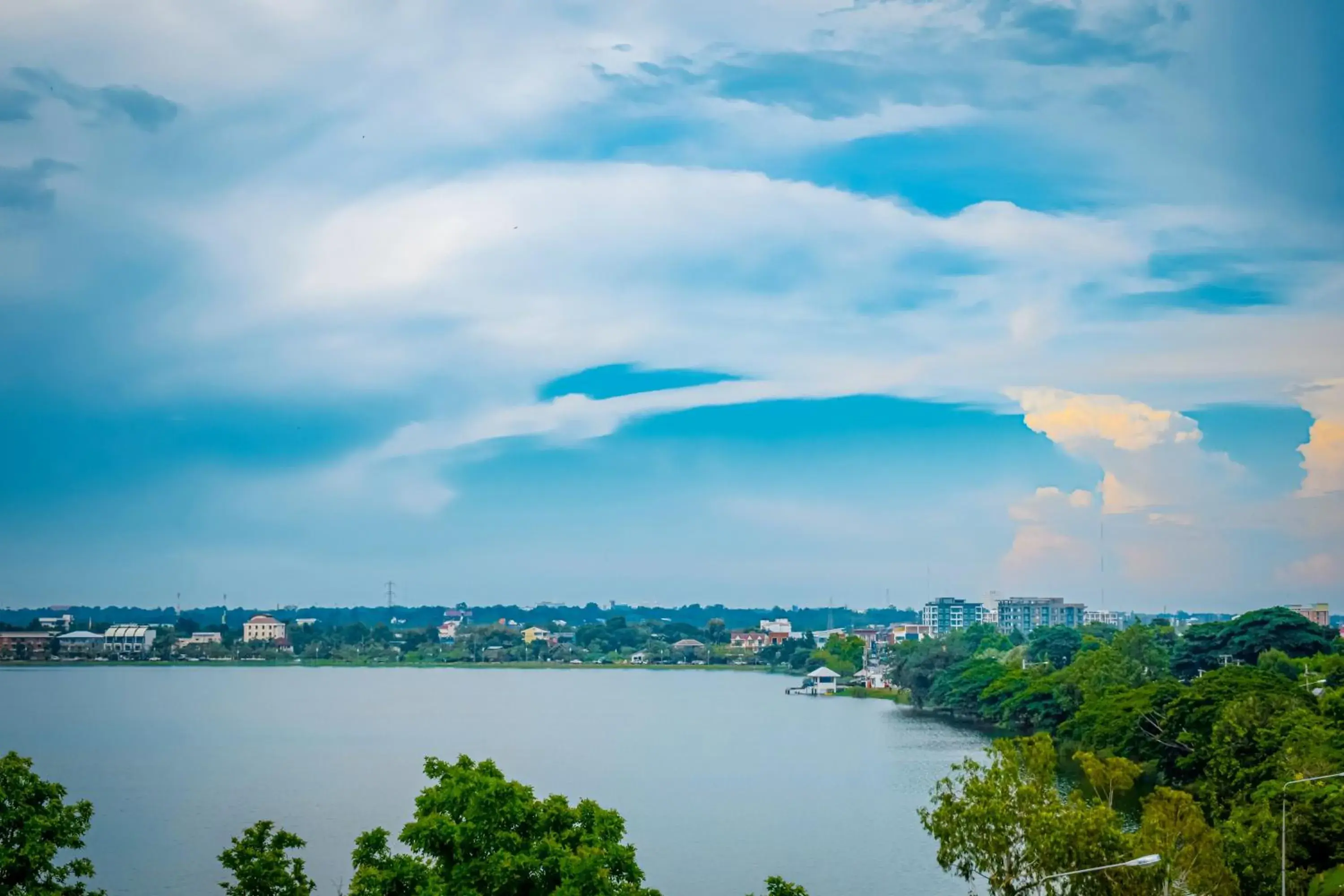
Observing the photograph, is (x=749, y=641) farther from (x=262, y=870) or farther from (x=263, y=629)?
(x=262, y=870)

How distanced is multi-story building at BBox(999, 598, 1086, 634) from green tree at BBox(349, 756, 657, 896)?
405 feet

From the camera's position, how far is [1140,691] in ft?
115

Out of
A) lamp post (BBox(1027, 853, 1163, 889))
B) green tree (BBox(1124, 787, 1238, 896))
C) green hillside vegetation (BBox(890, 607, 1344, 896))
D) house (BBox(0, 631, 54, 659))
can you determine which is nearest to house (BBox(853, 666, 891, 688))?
green hillside vegetation (BBox(890, 607, 1344, 896))

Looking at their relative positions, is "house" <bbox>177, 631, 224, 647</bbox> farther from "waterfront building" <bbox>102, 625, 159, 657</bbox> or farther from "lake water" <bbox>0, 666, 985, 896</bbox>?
"lake water" <bbox>0, 666, 985, 896</bbox>

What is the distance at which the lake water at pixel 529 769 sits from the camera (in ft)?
78.5

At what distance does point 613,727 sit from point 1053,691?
17370mm

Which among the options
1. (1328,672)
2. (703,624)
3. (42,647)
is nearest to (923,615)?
(703,624)

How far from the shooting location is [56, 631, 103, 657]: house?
388ft

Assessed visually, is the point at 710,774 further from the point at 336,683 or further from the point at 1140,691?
the point at 336,683

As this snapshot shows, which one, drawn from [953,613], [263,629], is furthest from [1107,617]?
[263,629]

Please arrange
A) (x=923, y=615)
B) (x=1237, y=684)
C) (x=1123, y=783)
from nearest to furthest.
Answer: (x=1123, y=783) < (x=1237, y=684) < (x=923, y=615)

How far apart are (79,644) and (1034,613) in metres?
90.4

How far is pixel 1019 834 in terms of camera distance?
49.0 ft

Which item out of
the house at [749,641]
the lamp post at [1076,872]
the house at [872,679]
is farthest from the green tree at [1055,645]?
the house at [749,641]
